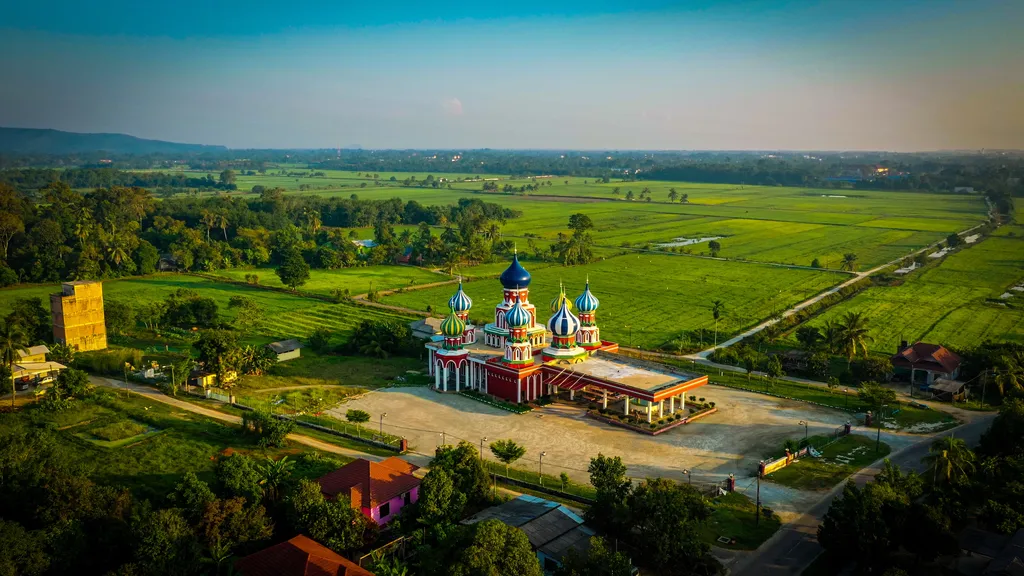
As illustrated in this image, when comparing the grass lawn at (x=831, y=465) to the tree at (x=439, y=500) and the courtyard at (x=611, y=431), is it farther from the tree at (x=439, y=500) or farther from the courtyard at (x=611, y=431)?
the tree at (x=439, y=500)

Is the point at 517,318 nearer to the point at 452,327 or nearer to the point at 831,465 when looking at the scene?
the point at 452,327

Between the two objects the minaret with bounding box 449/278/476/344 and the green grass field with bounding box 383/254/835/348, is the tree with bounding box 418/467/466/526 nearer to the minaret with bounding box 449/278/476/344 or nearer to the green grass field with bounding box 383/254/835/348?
the minaret with bounding box 449/278/476/344

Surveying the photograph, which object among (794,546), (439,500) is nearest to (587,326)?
(794,546)

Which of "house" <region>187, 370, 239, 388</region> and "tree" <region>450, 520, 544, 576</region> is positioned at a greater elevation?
→ "tree" <region>450, 520, 544, 576</region>

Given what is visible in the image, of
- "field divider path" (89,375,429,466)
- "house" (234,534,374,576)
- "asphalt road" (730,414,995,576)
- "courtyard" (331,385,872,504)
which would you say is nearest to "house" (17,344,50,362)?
"field divider path" (89,375,429,466)

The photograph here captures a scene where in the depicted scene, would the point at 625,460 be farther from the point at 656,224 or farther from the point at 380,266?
the point at 656,224

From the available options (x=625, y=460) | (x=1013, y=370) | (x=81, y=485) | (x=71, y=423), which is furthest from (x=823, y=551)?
→ (x=71, y=423)
